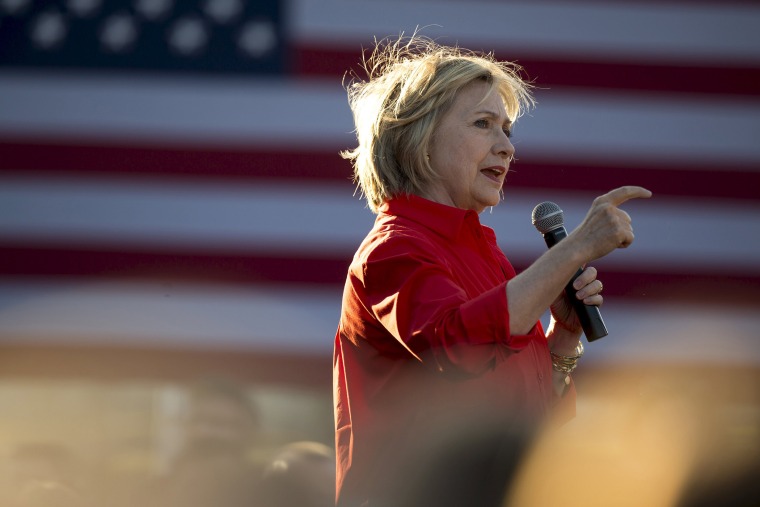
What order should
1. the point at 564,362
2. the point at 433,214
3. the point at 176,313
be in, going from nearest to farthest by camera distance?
the point at 433,214
the point at 564,362
the point at 176,313

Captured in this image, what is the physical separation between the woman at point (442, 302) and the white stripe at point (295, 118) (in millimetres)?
1410

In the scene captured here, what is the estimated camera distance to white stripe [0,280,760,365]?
2869 mm

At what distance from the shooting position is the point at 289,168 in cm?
298

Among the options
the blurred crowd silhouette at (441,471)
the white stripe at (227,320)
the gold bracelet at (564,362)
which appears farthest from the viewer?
the white stripe at (227,320)

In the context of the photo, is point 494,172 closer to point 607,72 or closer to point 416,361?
point 416,361

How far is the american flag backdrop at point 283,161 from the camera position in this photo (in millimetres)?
2906

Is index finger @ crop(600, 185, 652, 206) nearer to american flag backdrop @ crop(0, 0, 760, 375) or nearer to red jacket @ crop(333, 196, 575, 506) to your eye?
red jacket @ crop(333, 196, 575, 506)

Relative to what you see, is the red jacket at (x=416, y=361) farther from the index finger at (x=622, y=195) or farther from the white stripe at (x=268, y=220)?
the white stripe at (x=268, y=220)

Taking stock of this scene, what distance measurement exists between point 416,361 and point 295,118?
183 cm

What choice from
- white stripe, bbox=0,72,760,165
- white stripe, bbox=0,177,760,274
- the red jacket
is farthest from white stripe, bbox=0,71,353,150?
the red jacket

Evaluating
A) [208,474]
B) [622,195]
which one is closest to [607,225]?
[622,195]

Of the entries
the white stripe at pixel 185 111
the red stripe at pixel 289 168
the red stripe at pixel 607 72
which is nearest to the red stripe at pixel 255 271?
the red stripe at pixel 289 168

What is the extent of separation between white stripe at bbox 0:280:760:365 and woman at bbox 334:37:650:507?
4.54 ft

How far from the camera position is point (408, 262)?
1.28m
